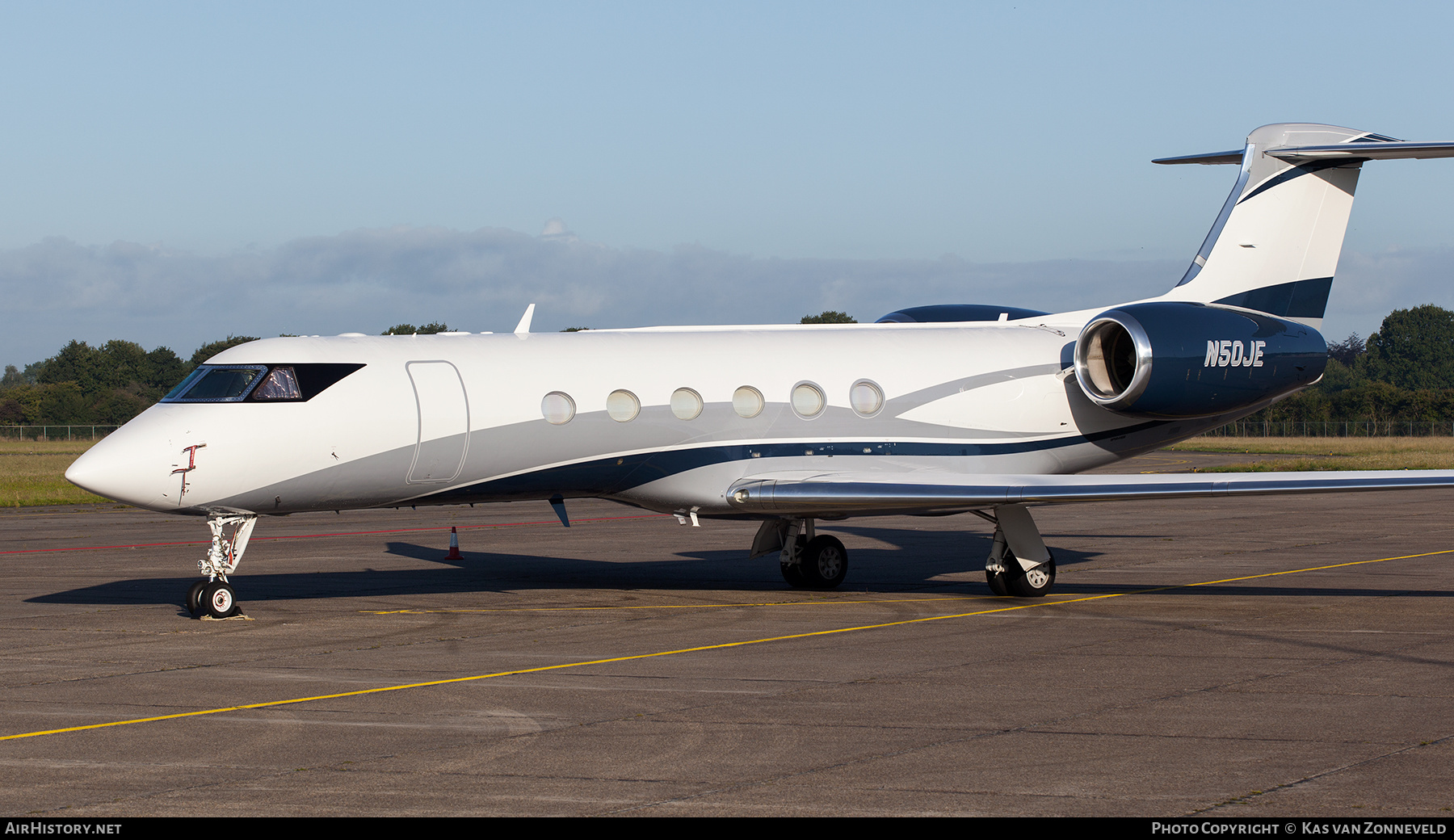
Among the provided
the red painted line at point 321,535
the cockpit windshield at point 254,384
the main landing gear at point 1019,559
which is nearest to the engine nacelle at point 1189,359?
the main landing gear at point 1019,559

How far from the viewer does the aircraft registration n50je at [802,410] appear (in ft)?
48.4

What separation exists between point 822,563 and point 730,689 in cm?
762

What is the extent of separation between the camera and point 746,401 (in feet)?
55.3

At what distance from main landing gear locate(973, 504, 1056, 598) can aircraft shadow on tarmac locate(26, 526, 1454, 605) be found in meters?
0.74

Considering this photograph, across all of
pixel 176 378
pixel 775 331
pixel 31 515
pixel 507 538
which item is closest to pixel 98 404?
pixel 176 378

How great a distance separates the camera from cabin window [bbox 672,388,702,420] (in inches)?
648

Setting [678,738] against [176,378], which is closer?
[678,738]

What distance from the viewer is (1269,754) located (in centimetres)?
827

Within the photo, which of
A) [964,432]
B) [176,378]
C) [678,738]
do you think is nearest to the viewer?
[678,738]

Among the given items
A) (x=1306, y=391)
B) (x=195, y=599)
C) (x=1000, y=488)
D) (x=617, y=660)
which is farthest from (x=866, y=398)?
(x=1306, y=391)

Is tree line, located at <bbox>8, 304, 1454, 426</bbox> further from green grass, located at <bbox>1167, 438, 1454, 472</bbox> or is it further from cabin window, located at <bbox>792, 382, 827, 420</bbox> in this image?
cabin window, located at <bbox>792, 382, 827, 420</bbox>

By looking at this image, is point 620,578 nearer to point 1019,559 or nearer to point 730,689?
point 1019,559
